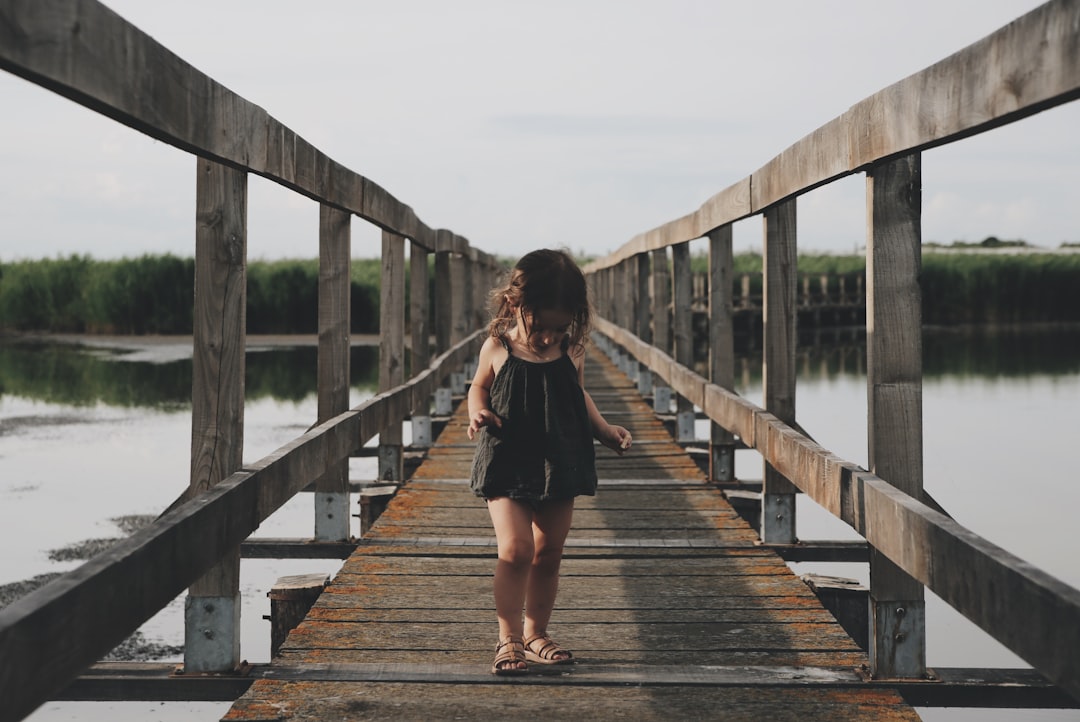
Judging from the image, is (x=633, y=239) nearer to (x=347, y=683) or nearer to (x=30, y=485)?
(x=30, y=485)

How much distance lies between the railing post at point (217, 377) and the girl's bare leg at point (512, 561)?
72 centimetres

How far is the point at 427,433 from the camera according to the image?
8695 mm

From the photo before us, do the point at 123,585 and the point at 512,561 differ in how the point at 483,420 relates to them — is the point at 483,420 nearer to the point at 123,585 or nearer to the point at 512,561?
the point at 512,561

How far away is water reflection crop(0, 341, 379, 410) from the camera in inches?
794

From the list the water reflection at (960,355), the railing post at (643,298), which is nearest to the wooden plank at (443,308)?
the railing post at (643,298)

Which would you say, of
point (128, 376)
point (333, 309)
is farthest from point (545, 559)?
point (128, 376)

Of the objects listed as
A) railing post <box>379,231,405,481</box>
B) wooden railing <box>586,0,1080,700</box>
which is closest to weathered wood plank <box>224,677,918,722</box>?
wooden railing <box>586,0,1080,700</box>

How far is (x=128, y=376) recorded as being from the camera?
2289 cm

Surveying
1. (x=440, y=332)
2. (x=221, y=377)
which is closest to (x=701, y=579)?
(x=221, y=377)

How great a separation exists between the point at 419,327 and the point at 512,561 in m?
5.07

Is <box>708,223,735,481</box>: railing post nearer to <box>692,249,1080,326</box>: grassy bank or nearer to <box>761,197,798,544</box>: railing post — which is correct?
<box>761,197,798,544</box>: railing post

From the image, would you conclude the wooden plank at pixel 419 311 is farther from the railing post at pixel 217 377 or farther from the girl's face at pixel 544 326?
the railing post at pixel 217 377

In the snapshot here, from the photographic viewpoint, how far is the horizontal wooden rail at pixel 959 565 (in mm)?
2043

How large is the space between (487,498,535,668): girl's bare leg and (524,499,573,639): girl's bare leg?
0.11 feet
